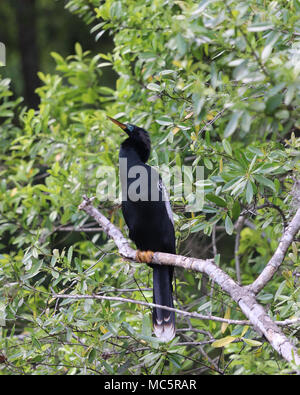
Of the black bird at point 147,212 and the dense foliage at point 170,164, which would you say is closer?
the dense foliage at point 170,164

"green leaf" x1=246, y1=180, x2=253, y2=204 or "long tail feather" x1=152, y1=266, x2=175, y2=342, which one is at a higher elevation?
"green leaf" x1=246, y1=180, x2=253, y2=204

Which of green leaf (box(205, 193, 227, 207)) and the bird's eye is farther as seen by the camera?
the bird's eye

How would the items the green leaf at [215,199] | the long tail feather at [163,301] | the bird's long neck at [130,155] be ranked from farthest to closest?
the bird's long neck at [130,155] < the long tail feather at [163,301] < the green leaf at [215,199]

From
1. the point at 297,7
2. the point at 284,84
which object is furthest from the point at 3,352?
the point at 297,7

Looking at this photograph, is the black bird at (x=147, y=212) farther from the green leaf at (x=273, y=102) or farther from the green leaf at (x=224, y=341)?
the green leaf at (x=273, y=102)

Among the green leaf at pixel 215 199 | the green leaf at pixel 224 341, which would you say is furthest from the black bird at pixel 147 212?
the green leaf at pixel 224 341

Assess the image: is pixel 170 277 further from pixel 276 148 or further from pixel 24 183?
pixel 24 183

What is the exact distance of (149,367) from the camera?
8.75ft

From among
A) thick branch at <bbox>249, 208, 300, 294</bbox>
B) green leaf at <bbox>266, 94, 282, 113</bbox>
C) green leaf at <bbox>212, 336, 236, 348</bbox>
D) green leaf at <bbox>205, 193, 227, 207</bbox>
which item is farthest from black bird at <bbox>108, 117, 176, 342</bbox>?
green leaf at <bbox>266, 94, 282, 113</bbox>

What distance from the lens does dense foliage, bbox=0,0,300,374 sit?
1.75m

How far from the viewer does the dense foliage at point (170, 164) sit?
5.74 ft

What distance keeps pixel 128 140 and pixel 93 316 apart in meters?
1.17

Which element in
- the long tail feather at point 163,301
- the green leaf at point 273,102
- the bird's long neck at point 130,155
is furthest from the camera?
the bird's long neck at point 130,155

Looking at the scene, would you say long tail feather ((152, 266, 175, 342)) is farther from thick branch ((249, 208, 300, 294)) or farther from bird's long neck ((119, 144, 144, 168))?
thick branch ((249, 208, 300, 294))
